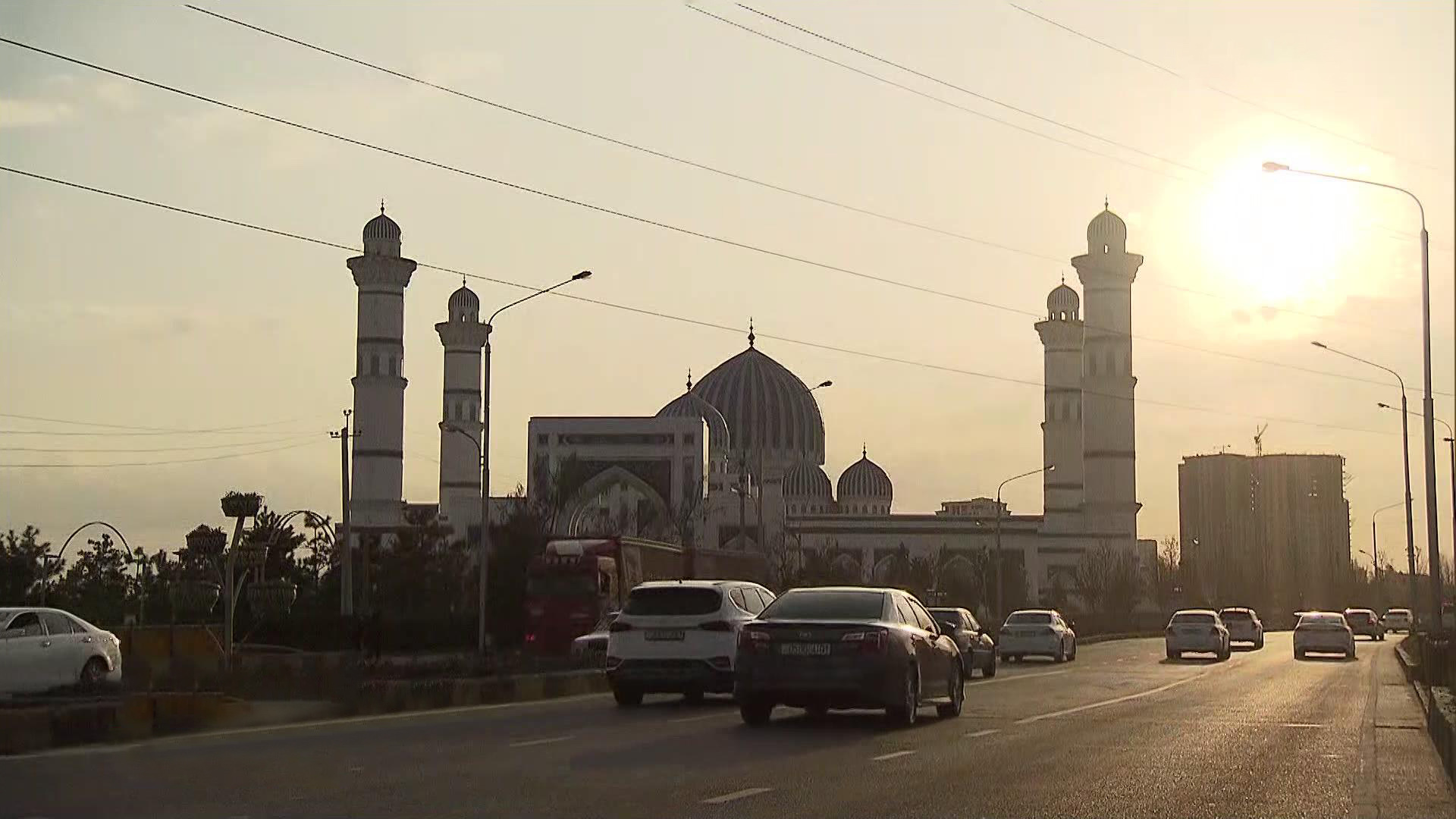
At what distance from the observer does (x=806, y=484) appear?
156125mm

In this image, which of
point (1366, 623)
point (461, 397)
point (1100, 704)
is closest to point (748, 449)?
point (461, 397)

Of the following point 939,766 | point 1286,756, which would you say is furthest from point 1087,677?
point 939,766

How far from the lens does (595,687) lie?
28562 millimetres

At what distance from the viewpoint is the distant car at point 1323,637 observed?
49.4 m

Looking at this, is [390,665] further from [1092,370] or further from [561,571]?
[1092,370]

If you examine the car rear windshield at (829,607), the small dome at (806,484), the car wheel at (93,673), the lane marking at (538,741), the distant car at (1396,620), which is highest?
the small dome at (806,484)

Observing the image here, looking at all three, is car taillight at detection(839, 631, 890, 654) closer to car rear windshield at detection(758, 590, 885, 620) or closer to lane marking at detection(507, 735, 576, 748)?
car rear windshield at detection(758, 590, 885, 620)

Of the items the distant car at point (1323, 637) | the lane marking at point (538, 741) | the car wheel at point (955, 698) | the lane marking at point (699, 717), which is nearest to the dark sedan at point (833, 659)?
the lane marking at point (699, 717)

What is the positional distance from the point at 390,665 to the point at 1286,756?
72.8 ft

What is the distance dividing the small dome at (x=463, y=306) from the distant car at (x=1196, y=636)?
9253cm

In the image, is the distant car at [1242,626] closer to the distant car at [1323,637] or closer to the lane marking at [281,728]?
the distant car at [1323,637]

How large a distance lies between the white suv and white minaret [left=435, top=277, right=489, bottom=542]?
108m

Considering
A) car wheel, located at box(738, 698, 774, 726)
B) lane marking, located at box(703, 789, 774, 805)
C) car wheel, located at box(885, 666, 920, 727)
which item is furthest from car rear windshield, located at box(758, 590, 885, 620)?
lane marking, located at box(703, 789, 774, 805)

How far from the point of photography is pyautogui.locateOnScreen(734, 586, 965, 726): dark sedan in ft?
61.5
